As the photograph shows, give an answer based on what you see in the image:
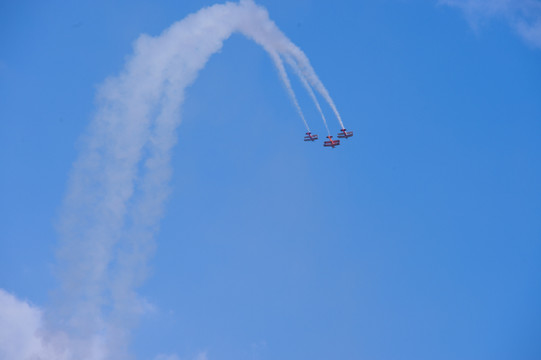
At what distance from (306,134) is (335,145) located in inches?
157

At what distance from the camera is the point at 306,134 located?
12081 centimetres

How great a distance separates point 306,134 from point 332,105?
29.1 feet

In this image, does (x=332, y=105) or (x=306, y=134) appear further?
(x=306, y=134)

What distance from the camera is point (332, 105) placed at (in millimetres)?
113000

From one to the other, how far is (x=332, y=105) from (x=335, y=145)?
8.81 metres

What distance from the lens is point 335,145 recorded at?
12050 cm

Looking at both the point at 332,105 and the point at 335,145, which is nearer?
the point at 332,105
